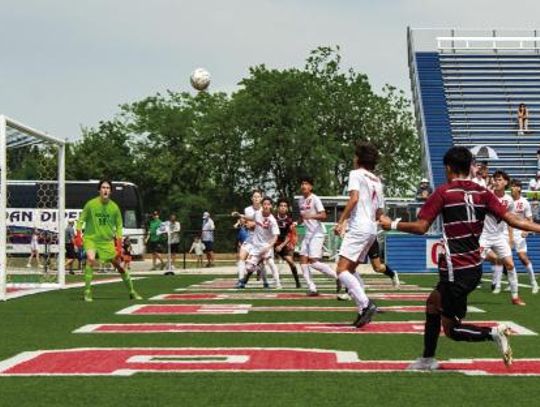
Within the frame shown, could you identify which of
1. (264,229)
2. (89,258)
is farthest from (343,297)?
(264,229)

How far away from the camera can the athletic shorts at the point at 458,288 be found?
7898 millimetres

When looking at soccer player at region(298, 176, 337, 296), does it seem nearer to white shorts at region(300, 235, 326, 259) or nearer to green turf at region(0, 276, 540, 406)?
white shorts at region(300, 235, 326, 259)

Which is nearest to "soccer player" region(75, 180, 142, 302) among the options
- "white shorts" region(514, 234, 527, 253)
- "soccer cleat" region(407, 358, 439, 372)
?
"white shorts" region(514, 234, 527, 253)

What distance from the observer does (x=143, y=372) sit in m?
8.02

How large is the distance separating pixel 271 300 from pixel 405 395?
405 inches

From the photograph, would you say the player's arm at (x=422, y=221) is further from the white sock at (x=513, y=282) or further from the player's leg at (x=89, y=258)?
the player's leg at (x=89, y=258)

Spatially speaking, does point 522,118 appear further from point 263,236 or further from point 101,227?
point 101,227

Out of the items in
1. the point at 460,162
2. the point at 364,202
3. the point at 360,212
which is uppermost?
the point at 460,162

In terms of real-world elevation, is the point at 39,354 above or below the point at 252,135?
below

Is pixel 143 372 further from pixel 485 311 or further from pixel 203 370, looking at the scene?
pixel 485 311

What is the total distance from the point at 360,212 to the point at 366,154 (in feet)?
2.19

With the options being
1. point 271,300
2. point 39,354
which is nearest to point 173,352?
point 39,354

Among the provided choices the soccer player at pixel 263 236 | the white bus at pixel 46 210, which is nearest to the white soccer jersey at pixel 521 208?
the soccer player at pixel 263 236

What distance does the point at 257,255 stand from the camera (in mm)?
20734
